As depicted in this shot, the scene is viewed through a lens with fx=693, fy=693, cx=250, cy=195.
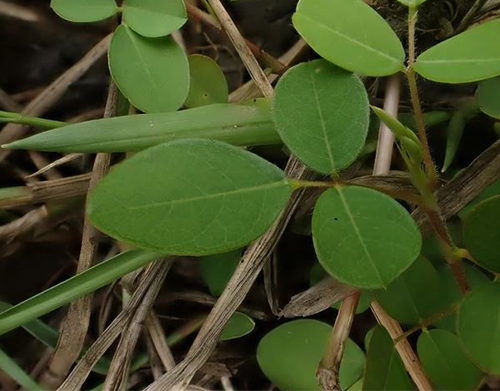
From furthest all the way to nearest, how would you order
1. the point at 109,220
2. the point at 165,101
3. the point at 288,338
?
the point at 288,338
the point at 165,101
the point at 109,220

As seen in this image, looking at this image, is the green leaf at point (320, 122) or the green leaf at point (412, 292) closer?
the green leaf at point (320, 122)

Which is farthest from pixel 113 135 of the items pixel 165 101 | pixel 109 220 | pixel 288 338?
pixel 288 338

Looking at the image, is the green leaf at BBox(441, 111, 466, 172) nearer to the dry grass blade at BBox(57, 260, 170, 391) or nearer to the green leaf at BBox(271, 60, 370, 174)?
the green leaf at BBox(271, 60, 370, 174)

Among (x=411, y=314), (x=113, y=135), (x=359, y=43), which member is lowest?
(x=411, y=314)

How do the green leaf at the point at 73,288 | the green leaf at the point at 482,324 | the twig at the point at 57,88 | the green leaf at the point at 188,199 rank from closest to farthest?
the green leaf at the point at 188,199 < the green leaf at the point at 482,324 < the green leaf at the point at 73,288 < the twig at the point at 57,88

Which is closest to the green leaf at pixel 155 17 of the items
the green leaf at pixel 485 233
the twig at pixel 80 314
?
the twig at pixel 80 314

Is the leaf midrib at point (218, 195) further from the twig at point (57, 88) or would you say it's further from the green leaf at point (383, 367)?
the twig at point (57, 88)

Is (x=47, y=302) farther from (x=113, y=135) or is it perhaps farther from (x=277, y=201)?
(x=277, y=201)

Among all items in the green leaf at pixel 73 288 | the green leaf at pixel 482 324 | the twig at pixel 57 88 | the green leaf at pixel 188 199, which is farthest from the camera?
the twig at pixel 57 88
